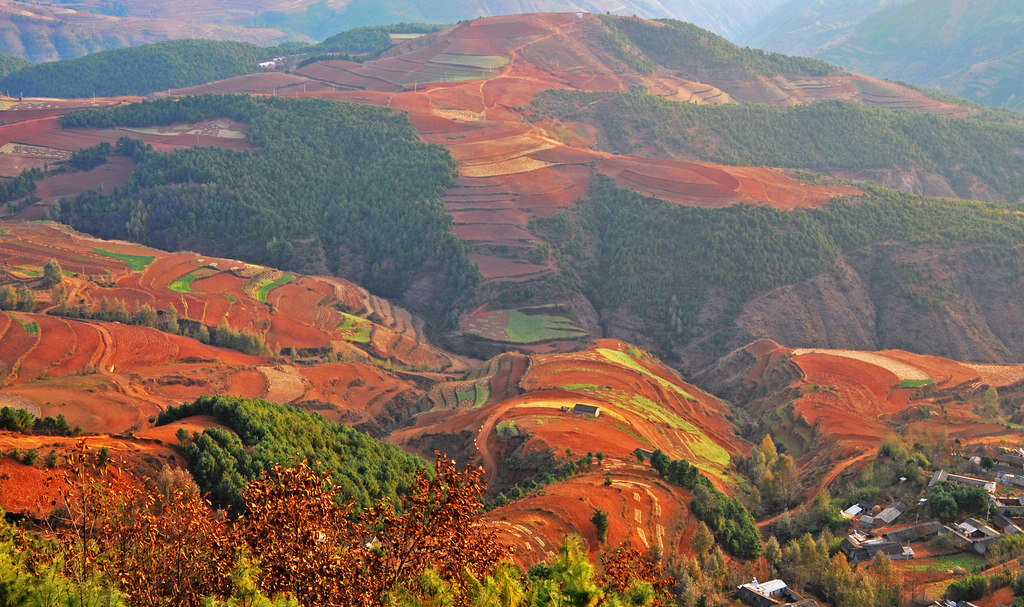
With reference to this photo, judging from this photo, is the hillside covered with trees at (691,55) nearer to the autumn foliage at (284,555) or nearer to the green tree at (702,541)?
the green tree at (702,541)

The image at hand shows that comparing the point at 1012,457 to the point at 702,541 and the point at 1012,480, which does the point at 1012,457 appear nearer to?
the point at 1012,480

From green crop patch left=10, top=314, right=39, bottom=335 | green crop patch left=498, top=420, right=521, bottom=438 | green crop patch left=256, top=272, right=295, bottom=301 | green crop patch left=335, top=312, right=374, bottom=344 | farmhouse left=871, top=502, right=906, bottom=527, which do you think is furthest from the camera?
green crop patch left=256, top=272, right=295, bottom=301

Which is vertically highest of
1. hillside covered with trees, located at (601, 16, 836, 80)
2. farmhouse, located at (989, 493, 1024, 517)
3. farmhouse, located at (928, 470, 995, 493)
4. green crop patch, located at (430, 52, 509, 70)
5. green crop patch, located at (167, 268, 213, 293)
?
hillside covered with trees, located at (601, 16, 836, 80)

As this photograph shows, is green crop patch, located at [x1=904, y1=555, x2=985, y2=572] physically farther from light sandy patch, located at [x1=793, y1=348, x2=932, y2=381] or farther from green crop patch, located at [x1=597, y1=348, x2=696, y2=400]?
light sandy patch, located at [x1=793, y1=348, x2=932, y2=381]

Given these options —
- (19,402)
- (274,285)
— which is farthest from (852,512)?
(274,285)

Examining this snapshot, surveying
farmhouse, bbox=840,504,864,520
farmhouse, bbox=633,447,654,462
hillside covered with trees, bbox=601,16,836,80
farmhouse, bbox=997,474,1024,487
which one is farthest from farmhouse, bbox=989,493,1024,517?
hillside covered with trees, bbox=601,16,836,80

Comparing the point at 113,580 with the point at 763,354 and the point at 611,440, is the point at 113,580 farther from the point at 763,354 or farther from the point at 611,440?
the point at 763,354
